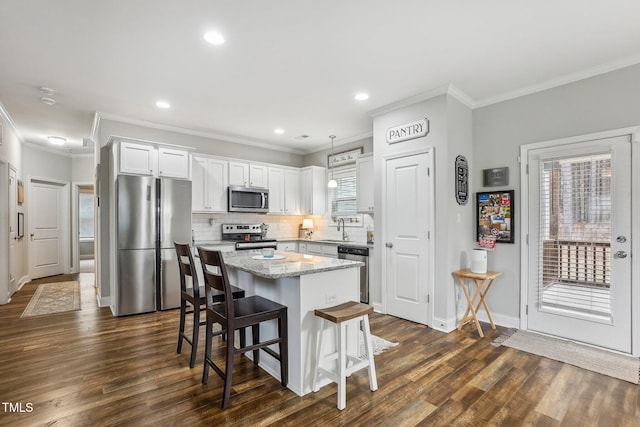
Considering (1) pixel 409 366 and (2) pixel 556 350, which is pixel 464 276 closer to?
(2) pixel 556 350

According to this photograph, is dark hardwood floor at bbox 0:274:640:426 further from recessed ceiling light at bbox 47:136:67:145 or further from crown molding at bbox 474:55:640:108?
recessed ceiling light at bbox 47:136:67:145

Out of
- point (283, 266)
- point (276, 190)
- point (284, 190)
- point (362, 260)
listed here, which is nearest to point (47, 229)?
point (276, 190)

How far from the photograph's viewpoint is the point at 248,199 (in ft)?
18.8

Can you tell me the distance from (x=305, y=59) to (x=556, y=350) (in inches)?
143

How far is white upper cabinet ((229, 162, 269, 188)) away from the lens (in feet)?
18.5

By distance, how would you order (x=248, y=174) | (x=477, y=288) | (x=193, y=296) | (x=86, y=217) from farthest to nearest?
(x=86, y=217) < (x=248, y=174) < (x=477, y=288) < (x=193, y=296)

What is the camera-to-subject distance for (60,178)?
7.49 m

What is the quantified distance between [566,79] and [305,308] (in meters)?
3.47

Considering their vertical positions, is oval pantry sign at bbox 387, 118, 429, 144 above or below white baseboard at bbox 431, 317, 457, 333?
above

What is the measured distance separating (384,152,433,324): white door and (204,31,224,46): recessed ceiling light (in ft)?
7.93

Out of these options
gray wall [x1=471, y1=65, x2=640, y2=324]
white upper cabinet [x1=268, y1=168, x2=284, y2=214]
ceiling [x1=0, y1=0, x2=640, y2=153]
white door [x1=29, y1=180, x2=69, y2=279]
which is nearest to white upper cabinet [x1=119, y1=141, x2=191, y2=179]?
ceiling [x1=0, y1=0, x2=640, y2=153]

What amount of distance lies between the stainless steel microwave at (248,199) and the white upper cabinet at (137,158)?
1300 mm

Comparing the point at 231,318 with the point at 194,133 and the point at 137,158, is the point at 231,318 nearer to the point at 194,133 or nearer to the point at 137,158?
the point at 137,158

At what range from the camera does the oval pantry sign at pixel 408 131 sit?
3855 millimetres
